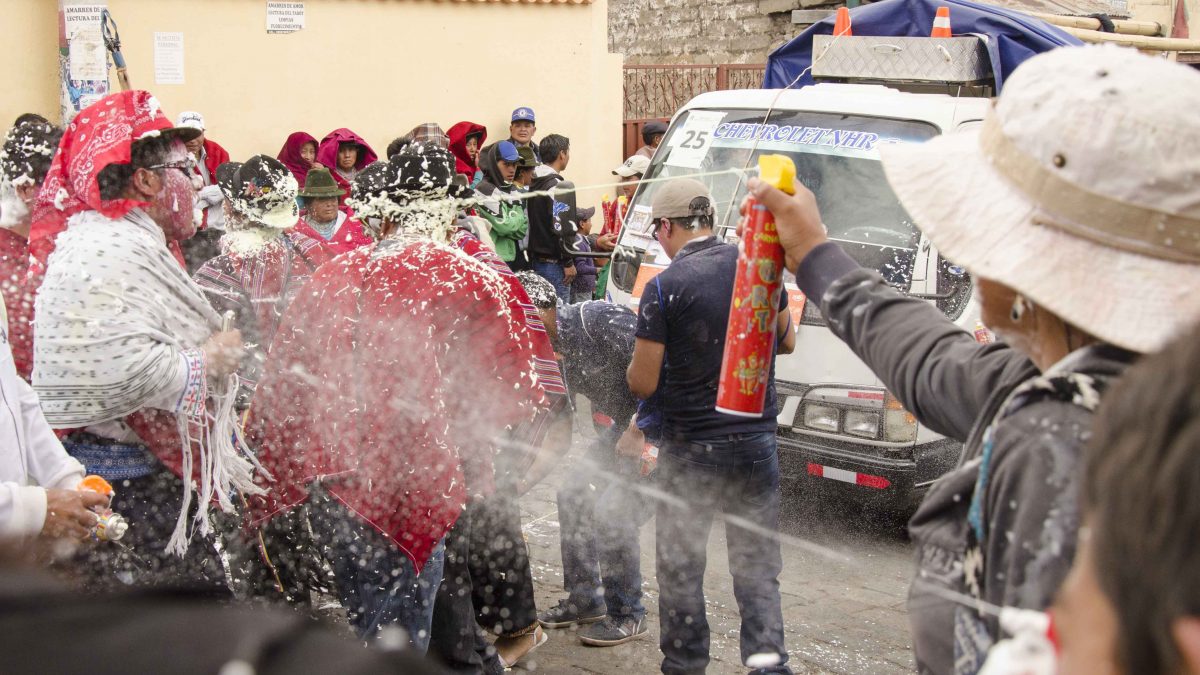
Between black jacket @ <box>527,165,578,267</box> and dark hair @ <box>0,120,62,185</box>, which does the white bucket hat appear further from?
black jacket @ <box>527,165,578,267</box>

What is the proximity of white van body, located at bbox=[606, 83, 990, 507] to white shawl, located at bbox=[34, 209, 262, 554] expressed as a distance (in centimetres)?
292

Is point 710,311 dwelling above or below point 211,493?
above

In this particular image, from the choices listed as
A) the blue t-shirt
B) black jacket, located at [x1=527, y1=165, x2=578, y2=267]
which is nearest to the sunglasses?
the blue t-shirt

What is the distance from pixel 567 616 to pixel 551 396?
1.50 m

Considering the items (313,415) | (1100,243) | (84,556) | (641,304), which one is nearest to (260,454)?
(313,415)

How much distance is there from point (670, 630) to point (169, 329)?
6.83 ft

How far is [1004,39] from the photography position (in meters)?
7.22

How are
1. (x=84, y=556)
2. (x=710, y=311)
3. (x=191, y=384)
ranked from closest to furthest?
(x=84, y=556), (x=191, y=384), (x=710, y=311)

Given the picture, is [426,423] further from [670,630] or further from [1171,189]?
[1171,189]

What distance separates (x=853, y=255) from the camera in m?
5.72

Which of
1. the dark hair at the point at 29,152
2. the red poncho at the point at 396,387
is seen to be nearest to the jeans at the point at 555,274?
the dark hair at the point at 29,152

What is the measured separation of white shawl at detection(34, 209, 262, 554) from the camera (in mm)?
3268

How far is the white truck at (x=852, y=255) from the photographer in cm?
571

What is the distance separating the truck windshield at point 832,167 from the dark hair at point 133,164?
9.38ft
